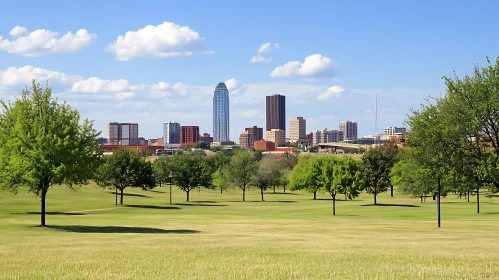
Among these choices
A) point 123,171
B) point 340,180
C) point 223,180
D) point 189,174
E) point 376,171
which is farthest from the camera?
point 223,180

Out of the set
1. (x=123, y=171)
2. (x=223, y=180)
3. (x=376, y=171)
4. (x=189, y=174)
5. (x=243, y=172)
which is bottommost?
(x=223, y=180)

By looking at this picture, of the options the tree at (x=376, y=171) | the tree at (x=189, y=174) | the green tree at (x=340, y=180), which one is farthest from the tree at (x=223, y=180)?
the green tree at (x=340, y=180)

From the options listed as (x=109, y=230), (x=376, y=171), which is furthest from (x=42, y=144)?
(x=376, y=171)

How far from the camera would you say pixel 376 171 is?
4481 inches

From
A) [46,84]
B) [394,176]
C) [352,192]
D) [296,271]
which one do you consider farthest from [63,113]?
[394,176]

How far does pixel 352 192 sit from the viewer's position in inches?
3258

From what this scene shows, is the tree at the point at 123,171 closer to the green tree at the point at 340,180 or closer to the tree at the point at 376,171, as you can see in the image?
the green tree at the point at 340,180

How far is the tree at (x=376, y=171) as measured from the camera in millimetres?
112750

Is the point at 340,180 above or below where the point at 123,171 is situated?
below

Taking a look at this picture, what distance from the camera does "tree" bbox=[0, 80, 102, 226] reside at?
4522 centimetres

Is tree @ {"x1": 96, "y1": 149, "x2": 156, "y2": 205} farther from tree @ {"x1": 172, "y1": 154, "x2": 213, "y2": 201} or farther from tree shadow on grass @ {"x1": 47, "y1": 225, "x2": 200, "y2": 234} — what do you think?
tree shadow on grass @ {"x1": 47, "y1": 225, "x2": 200, "y2": 234}

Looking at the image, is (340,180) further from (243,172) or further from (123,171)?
(243,172)

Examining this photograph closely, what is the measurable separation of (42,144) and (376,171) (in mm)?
79843

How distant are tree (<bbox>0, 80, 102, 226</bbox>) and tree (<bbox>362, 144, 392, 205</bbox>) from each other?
7259 cm
